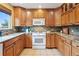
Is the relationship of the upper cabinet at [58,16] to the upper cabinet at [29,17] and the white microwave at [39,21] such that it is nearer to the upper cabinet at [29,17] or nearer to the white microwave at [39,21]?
the white microwave at [39,21]

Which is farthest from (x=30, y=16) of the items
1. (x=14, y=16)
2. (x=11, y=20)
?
(x=11, y=20)

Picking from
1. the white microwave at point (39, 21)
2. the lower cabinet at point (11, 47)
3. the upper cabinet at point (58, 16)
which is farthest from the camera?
the white microwave at point (39, 21)

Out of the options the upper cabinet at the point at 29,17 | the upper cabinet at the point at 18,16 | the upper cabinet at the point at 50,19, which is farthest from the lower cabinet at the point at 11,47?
the upper cabinet at the point at 50,19

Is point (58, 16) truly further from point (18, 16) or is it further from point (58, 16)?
point (18, 16)

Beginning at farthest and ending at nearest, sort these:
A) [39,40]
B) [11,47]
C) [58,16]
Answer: [58,16], [39,40], [11,47]

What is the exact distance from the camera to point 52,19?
23.9ft

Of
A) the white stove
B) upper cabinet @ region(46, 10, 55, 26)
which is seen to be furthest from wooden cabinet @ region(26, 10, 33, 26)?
upper cabinet @ region(46, 10, 55, 26)

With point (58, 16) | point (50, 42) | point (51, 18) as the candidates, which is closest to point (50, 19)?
point (51, 18)

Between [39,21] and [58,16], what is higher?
[58,16]

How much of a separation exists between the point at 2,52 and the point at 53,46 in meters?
4.29

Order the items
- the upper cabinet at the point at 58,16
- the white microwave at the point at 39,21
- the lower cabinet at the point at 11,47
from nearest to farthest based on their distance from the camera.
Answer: the lower cabinet at the point at 11,47
the upper cabinet at the point at 58,16
the white microwave at the point at 39,21

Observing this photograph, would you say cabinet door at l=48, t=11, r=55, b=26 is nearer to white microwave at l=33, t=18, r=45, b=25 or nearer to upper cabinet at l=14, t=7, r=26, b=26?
white microwave at l=33, t=18, r=45, b=25

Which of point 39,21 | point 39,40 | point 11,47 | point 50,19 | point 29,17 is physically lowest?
point 39,40

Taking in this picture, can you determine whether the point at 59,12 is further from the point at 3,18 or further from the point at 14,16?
the point at 3,18
